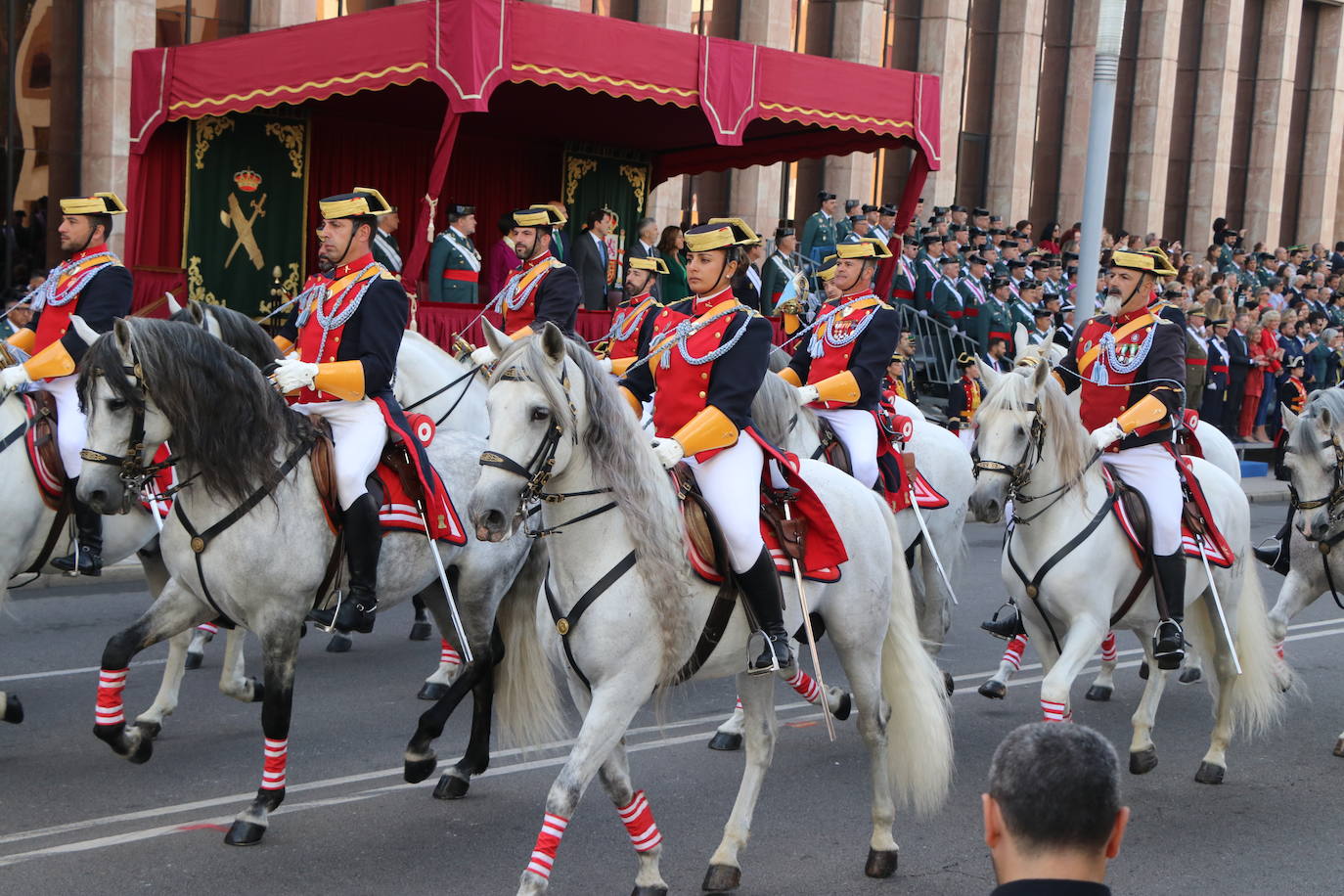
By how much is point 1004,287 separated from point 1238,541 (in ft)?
44.4

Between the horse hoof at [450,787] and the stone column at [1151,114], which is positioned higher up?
the stone column at [1151,114]

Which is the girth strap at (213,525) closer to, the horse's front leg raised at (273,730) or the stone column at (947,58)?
the horse's front leg raised at (273,730)

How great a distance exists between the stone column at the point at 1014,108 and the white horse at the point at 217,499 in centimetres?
2765

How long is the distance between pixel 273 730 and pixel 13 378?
2709 mm

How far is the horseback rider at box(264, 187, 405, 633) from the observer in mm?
6730

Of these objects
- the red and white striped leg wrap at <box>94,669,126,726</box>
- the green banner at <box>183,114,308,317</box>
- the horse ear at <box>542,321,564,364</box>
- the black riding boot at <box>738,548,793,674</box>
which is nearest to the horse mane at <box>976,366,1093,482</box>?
the black riding boot at <box>738,548,793,674</box>

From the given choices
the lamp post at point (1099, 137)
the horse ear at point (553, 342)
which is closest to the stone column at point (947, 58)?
the lamp post at point (1099, 137)

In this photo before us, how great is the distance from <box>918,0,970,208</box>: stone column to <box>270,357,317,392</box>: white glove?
79.0 feet

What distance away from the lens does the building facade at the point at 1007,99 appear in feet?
58.4

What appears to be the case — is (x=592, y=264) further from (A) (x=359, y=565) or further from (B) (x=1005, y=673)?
(A) (x=359, y=565)

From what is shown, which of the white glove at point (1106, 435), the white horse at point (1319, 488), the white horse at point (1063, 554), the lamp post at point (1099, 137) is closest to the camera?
the white horse at point (1063, 554)

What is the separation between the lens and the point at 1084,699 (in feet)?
30.6

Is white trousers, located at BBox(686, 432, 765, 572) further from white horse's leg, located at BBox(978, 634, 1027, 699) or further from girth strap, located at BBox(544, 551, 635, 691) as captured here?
white horse's leg, located at BBox(978, 634, 1027, 699)

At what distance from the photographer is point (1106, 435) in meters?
7.41
